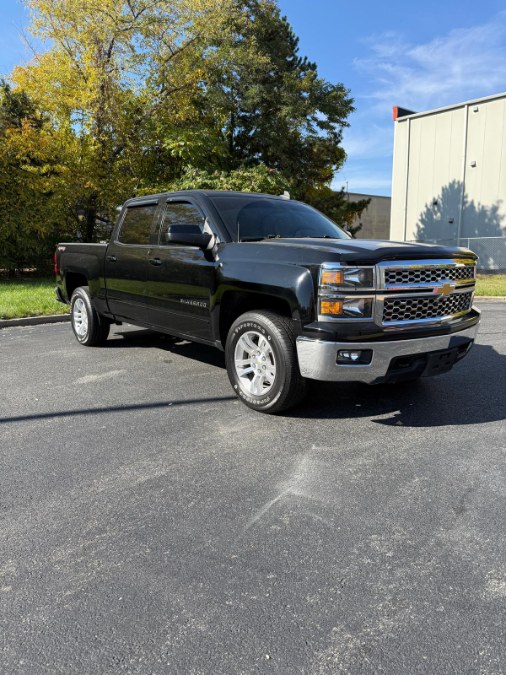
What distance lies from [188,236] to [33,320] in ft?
20.5

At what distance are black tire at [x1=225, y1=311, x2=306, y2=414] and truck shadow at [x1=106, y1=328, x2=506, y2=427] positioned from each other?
0.89 feet

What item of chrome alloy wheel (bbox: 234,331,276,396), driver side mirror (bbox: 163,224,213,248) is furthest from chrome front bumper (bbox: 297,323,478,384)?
driver side mirror (bbox: 163,224,213,248)

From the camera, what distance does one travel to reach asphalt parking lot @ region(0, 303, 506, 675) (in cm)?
197

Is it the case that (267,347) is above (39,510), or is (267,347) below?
above

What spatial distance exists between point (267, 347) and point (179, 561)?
216cm

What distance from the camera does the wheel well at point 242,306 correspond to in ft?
14.5

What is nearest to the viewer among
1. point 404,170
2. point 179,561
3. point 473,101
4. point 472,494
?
point 179,561

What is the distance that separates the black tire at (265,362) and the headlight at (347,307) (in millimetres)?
406

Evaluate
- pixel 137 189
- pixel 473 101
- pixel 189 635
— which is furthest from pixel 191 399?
pixel 473 101

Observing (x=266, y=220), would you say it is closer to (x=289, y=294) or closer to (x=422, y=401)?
(x=289, y=294)

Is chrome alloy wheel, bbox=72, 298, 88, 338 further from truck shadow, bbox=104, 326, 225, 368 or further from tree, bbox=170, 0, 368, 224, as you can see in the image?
tree, bbox=170, 0, 368, 224

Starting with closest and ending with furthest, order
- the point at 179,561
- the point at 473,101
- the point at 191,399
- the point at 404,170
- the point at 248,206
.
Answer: the point at 179,561 < the point at 191,399 < the point at 248,206 < the point at 473,101 < the point at 404,170

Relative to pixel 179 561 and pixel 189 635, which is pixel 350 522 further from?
pixel 189 635

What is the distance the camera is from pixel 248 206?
209 inches
